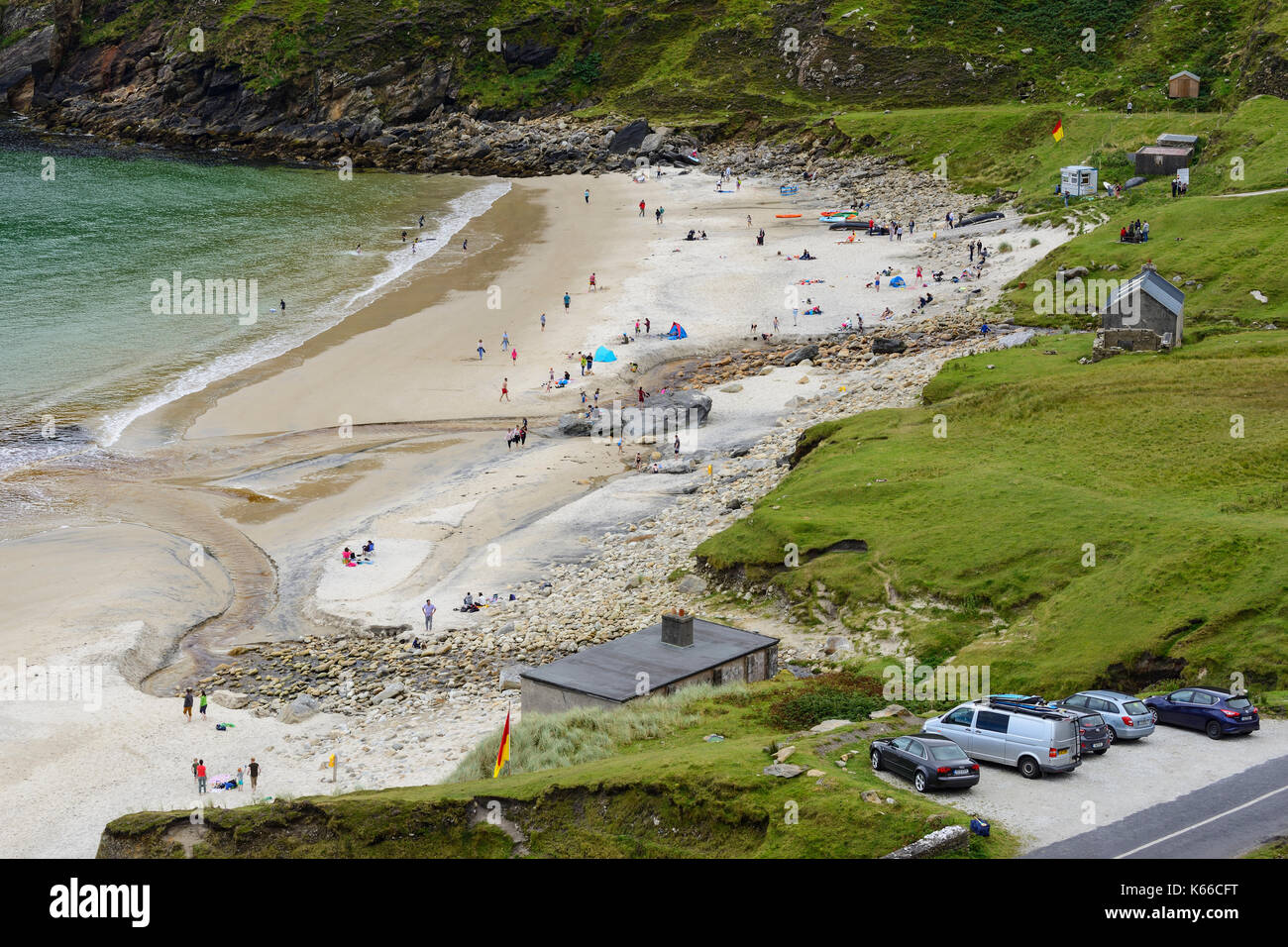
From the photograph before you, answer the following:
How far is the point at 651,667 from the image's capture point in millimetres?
31547

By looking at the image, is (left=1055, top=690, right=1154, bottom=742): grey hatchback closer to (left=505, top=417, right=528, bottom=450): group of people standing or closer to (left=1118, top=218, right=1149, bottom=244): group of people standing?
(left=505, top=417, right=528, bottom=450): group of people standing

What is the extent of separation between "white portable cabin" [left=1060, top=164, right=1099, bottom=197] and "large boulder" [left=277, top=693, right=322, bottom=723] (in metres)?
65.9

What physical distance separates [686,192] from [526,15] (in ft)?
183

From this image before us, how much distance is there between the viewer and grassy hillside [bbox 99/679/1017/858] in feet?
62.7

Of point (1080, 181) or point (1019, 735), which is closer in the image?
point (1019, 735)

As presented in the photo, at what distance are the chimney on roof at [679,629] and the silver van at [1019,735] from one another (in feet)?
32.4

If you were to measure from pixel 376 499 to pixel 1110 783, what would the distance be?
36.1m

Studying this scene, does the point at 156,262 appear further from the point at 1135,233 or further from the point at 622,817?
the point at 622,817

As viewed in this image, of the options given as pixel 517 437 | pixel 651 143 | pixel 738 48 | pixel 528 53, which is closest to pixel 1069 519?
pixel 517 437

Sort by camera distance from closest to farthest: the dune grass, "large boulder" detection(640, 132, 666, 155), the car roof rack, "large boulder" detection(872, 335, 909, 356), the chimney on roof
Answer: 1. the car roof rack
2. the dune grass
3. the chimney on roof
4. "large boulder" detection(872, 335, 909, 356)
5. "large boulder" detection(640, 132, 666, 155)

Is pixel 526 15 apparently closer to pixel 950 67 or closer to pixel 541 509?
pixel 950 67

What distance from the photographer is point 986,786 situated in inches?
845

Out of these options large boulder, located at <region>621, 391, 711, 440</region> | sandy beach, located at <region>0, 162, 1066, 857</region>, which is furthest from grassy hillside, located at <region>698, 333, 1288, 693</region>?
large boulder, located at <region>621, 391, 711, 440</region>
